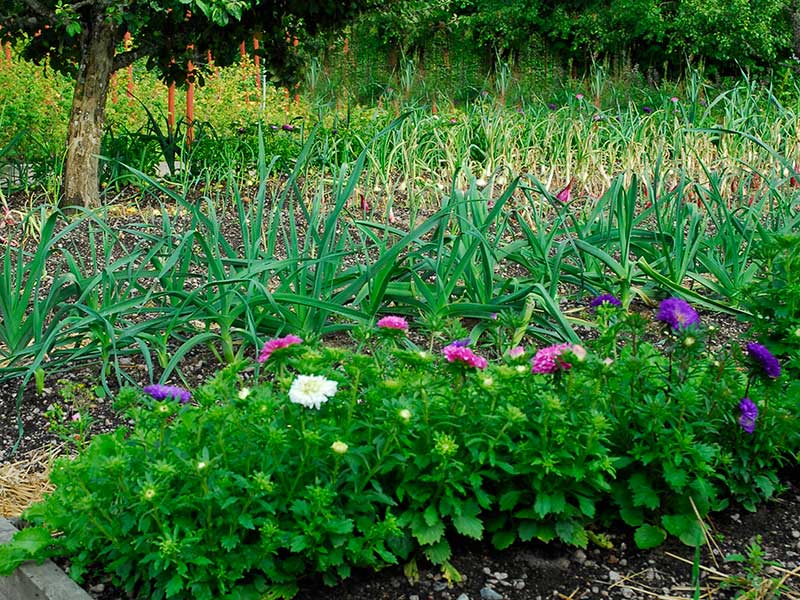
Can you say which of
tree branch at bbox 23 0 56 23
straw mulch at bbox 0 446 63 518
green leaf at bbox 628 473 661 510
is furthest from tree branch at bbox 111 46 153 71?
green leaf at bbox 628 473 661 510

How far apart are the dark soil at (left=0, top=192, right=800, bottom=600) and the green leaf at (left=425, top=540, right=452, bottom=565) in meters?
0.07

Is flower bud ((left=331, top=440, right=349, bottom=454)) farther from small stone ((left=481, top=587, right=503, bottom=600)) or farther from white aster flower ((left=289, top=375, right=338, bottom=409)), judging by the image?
small stone ((left=481, top=587, right=503, bottom=600))

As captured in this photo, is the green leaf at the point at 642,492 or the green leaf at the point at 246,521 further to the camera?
the green leaf at the point at 642,492

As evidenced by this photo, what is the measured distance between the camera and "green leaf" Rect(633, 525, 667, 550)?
2.10 meters

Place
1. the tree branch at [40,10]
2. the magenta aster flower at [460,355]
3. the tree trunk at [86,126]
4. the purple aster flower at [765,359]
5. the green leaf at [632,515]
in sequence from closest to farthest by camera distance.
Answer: the magenta aster flower at [460,355], the purple aster flower at [765,359], the green leaf at [632,515], the tree branch at [40,10], the tree trunk at [86,126]

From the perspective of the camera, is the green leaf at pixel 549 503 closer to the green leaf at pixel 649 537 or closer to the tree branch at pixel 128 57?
the green leaf at pixel 649 537

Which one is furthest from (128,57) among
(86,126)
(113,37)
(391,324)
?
(391,324)

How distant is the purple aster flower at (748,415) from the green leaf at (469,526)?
64 centimetres

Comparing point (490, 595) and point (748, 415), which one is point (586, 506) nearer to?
point (490, 595)

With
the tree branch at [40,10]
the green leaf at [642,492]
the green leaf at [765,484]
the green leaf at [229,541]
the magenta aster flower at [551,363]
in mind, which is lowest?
the green leaf at [765,484]

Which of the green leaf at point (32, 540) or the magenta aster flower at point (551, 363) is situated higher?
the magenta aster flower at point (551, 363)

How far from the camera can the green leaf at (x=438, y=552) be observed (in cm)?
199

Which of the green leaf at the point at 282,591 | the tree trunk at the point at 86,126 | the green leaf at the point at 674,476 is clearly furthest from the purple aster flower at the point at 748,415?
the tree trunk at the point at 86,126

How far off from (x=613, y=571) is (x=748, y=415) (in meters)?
0.46
